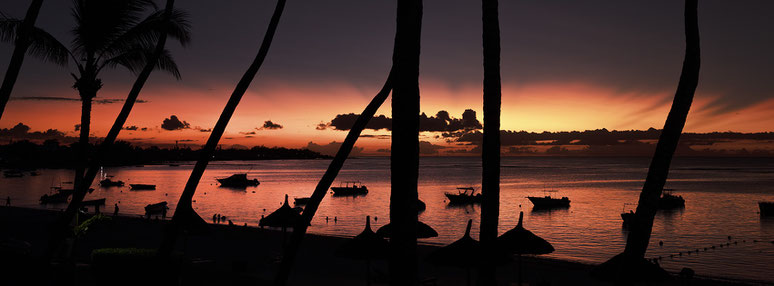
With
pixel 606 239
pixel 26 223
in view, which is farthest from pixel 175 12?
pixel 606 239

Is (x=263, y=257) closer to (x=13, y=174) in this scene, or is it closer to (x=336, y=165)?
(x=336, y=165)

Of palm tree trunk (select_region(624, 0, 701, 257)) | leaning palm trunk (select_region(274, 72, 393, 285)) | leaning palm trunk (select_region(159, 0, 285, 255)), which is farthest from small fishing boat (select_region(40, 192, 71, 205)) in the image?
palm tree trunk (select_region(624, 0, 701, 257))

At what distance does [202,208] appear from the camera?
7219cm

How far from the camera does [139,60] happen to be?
44.8 ft

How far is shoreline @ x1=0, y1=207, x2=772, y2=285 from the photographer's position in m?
18.8

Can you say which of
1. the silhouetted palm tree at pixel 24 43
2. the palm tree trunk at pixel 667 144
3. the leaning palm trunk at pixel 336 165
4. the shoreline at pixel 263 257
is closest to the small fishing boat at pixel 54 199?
the shoreline at pixel 263 257

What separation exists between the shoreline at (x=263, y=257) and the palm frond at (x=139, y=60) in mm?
4084

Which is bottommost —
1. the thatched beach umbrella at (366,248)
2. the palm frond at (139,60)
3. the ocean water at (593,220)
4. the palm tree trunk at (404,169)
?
the ocean water at (593,220)

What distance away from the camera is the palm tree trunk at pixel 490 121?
7.09m

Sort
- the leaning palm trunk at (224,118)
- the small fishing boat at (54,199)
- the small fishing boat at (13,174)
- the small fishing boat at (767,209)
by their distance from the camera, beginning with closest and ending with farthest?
1. the leaning palm trunk at (224,118)
2. the small fishing boat at (767,209)
3. the small fishing boat at (54,199)
4. the small fishing boat at (13,174)

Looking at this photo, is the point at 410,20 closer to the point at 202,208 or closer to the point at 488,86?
the point at 488,86

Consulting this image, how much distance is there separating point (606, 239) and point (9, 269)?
44.7 m

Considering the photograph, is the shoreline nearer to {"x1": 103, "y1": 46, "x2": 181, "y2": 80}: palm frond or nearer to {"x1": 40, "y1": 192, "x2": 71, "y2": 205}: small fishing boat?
{"x1": 103, "y1": 46, "x2": 181, "y2": 80}: palm frond

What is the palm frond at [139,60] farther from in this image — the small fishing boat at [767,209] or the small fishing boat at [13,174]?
the small fishing boat at [13,174]
